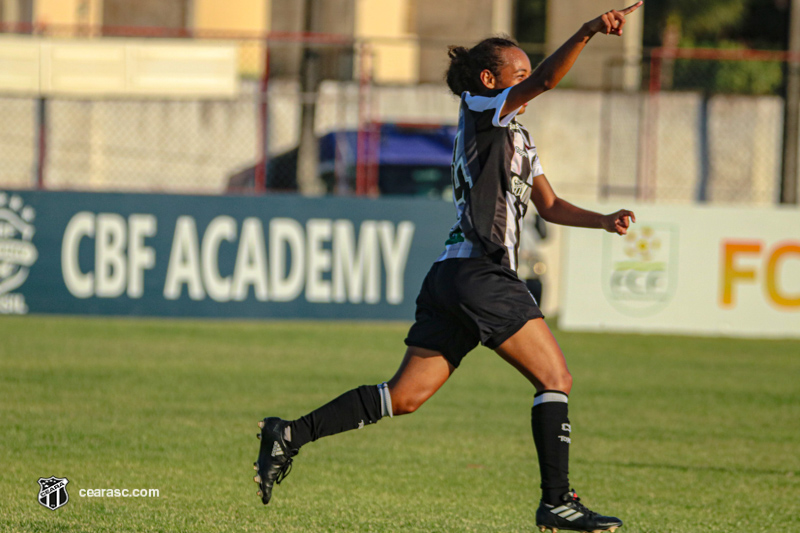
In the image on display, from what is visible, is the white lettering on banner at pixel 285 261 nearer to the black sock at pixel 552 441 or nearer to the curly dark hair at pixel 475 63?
the curly dark hair at pixel 475 63

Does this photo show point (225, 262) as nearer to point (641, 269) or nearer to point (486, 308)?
point (641, 269)

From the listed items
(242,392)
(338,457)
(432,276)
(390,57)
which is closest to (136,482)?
(338,457)

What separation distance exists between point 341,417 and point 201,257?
906cm

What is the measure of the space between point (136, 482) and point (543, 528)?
2300mm

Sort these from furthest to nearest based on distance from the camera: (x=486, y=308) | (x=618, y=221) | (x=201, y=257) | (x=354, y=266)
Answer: (x=354, y=266) → (x=201, y=257) → (x=618, y=221) → (x=486, y=308)

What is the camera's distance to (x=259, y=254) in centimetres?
1327

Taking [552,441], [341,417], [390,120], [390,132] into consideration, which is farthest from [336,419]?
[390,120]

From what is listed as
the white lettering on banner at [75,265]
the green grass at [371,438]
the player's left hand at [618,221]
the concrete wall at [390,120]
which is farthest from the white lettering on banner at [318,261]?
the player's left hand at [618,221]

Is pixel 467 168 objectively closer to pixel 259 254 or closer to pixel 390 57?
pixel 259 254

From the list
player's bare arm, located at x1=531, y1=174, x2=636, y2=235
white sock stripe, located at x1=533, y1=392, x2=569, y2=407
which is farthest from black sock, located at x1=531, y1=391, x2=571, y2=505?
player's bare arm, located at x1=531, y1=174, x2=636, y2=235

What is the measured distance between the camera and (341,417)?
4.50 m

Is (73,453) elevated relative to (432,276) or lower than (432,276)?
lower

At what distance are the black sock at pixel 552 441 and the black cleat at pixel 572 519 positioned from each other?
4 cm

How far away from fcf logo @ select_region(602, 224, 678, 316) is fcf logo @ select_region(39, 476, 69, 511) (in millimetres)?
8913
